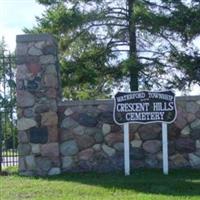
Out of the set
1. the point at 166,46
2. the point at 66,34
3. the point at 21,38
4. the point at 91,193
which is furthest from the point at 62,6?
the point at 91,193

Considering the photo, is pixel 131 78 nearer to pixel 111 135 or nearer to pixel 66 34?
pixel 66 34

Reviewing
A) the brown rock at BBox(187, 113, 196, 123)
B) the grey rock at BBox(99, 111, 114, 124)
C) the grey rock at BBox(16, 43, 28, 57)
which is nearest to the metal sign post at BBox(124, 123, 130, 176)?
the grey rock at BBox(99, 111, 114, 124)

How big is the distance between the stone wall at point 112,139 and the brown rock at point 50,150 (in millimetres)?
196

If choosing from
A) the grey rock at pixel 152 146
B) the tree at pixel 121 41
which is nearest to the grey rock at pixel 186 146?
the grey rock at pixel 152 146

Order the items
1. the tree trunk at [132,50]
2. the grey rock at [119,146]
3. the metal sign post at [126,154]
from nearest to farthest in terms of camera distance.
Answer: the metal sign post at [126,154] < the grey rock at [119,146] < the tree trunk at [132,50]

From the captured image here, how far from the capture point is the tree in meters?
21.5

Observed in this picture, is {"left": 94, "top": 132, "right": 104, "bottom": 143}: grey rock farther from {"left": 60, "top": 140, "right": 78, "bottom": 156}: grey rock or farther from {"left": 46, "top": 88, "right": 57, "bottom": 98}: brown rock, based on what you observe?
{"left": 46, "top": 88, "right": 57, "bottom": 98}: brown rock

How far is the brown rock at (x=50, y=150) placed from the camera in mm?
12258

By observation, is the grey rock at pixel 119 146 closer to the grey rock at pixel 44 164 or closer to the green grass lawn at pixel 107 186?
the green grass lawn at pixel 107 186

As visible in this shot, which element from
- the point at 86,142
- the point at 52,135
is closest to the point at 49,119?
the point at 52,135

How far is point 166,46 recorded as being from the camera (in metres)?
22.8

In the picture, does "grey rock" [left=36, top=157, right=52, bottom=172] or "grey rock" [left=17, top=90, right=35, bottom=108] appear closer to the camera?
"grey rock" [left=36, top=157, right=52, bottom=172]

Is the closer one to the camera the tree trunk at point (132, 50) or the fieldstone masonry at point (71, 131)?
the fieldstone masonry at point (71, 131)

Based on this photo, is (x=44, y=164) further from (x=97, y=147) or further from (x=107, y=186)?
(x=107, y=186)
